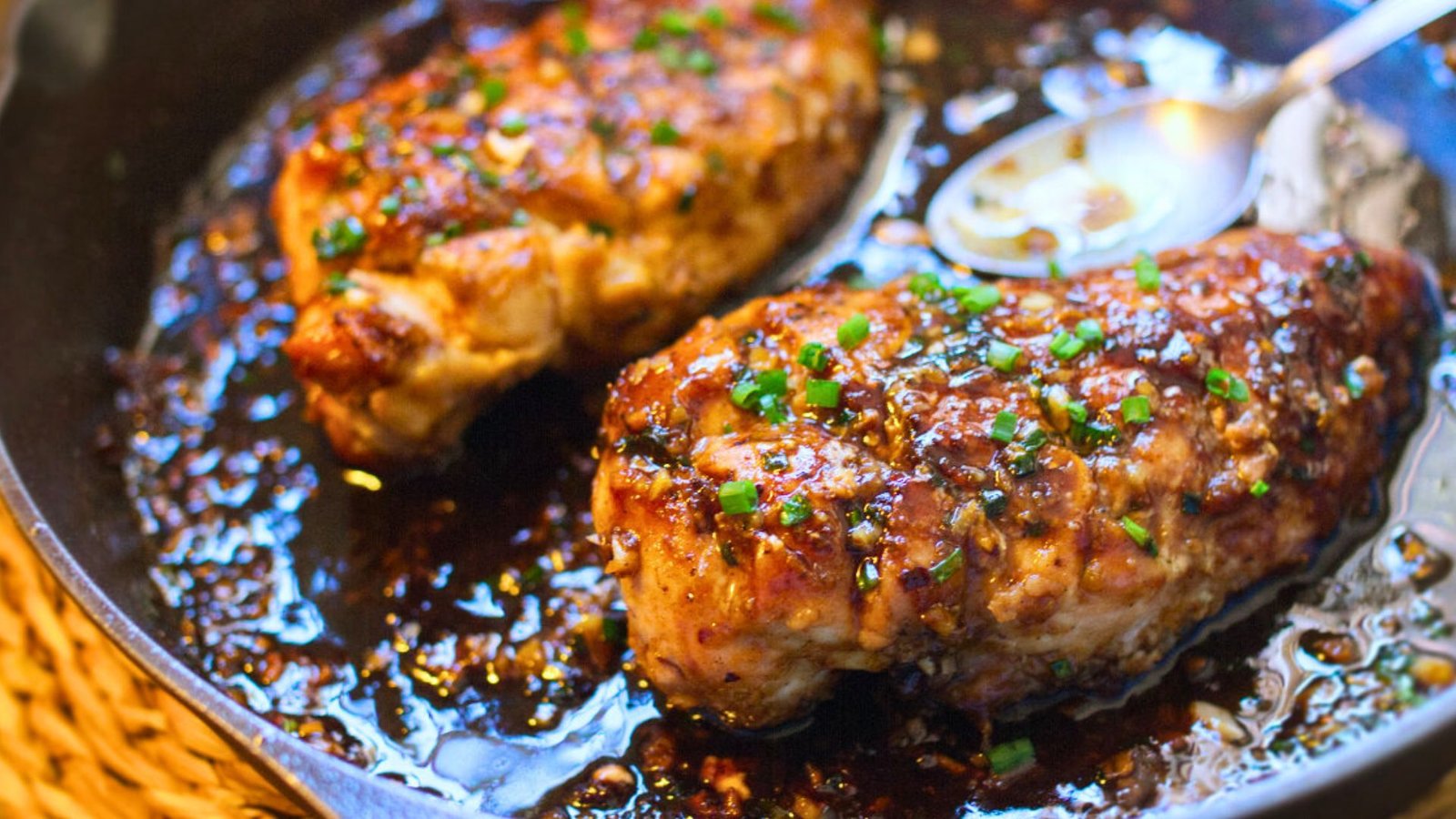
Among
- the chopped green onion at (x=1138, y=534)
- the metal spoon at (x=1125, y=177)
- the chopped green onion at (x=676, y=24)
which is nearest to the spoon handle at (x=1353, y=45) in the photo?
the metal spoon at (x=1125, y=177)

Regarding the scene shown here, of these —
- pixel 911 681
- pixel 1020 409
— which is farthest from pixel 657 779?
pixel 1020 409

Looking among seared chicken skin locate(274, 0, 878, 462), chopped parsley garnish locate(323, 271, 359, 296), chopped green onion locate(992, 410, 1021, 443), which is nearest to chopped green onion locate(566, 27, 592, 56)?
seared chicken skin locate(274, 0, 878, 462)

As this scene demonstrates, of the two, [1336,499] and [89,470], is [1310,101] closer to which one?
[1336,499]

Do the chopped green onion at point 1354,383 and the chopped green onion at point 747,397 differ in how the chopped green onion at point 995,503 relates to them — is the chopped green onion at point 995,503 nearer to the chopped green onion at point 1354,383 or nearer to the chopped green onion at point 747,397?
the chopped green onion at point 747,397

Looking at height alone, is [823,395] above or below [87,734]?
above

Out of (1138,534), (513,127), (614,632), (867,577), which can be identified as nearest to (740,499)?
(867,577)

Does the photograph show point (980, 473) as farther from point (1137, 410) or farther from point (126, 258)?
point (126, 258)
